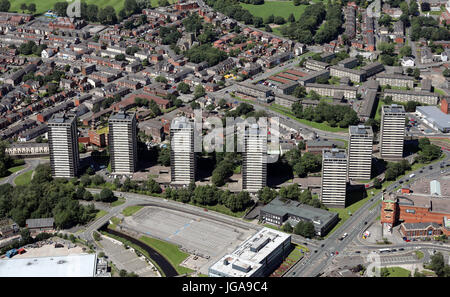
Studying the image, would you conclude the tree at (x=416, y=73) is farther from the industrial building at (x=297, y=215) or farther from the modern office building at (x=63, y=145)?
the modern office building at (x=63, y=145)

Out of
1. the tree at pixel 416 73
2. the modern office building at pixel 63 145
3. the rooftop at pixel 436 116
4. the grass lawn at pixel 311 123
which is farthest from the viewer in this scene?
the tree at pixel 416 73

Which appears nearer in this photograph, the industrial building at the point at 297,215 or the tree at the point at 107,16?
the industrial building at the point at 297,215

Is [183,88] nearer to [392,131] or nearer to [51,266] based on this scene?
[392,131]

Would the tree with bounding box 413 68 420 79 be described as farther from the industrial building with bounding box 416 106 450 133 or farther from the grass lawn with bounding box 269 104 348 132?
the grass lawn with bounding box 269 104 348 132

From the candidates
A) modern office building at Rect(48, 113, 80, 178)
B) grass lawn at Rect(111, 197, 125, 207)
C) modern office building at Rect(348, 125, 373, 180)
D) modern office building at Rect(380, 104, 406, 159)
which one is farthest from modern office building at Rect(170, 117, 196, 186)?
modern office building at Rect(380, 104, 406, 159)

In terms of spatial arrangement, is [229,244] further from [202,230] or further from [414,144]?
[414,144]

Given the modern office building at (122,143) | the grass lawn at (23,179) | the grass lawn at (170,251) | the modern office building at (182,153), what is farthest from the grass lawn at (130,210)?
the grass lawn at (23,179)

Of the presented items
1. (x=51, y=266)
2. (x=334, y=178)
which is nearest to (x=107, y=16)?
(x=334, y=178)
